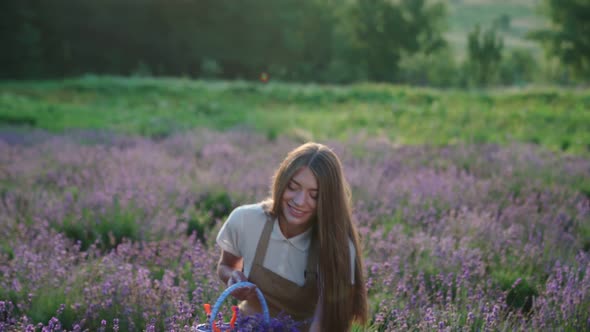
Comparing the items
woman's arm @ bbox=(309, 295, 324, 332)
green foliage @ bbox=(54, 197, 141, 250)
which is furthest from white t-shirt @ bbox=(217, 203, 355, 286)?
green foliage @ bbox=(54, 197, 141, 250)

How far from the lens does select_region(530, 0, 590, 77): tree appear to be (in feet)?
102

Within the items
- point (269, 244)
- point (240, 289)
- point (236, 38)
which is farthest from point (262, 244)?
point (236, 38)

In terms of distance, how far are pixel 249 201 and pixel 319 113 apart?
9.10 meters

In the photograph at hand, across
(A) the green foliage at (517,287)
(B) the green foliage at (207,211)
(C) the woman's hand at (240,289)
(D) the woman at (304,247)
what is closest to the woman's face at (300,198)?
(D) the woman at (304,247)

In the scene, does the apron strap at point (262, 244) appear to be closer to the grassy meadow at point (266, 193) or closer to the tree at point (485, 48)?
the grassy meadow at point (266, 193)

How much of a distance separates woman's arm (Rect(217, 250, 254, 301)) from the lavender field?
247 mm

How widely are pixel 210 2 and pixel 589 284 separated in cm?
4067

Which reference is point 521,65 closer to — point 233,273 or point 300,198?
point 300,198

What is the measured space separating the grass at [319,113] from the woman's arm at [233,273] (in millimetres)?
6646

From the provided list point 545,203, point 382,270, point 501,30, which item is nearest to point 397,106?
point 545,203

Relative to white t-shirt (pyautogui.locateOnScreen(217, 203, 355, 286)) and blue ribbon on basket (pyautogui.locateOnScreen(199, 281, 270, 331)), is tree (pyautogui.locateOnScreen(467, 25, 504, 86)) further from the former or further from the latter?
blue ribbon on basket (pyautogui.locateOnScreen(199, 281, 270, 331))

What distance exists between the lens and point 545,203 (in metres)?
4.98

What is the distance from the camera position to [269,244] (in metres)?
2.49

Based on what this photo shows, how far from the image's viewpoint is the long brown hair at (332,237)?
2.29 metres
